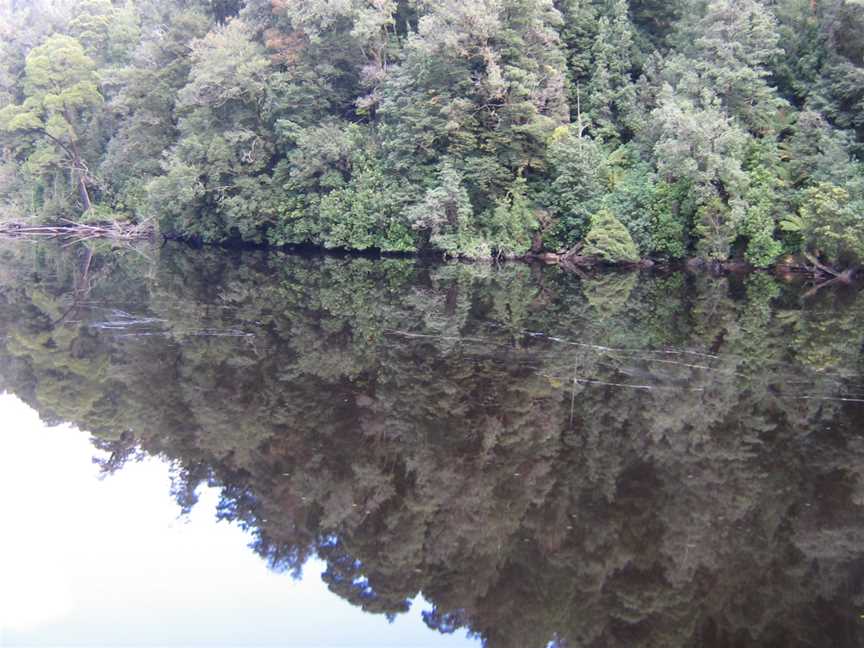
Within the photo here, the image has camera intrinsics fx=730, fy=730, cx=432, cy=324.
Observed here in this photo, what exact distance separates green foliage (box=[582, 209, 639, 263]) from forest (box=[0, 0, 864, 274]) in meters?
0.08

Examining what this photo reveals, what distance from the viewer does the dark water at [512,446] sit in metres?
6.68

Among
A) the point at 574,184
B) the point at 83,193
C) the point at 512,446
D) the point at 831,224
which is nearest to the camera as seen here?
the point at 512,446

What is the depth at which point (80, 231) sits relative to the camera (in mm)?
41406

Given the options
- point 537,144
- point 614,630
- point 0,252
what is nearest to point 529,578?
point 614,630

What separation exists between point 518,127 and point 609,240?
566 cm

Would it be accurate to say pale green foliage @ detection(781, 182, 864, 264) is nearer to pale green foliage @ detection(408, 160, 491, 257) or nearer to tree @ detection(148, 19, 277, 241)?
pale green foliage @ detection(408, 160, 491, 257)

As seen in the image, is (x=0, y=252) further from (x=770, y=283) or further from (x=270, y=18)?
(x=770, y=283)

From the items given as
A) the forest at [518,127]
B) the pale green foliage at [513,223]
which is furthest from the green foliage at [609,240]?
the pale green foliage at [513,223]

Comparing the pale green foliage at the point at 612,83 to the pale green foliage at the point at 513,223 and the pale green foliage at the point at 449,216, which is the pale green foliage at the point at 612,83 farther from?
the pale green foliage at the point at 449,216

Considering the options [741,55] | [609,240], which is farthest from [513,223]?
[741,55]

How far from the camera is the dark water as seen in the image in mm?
6680

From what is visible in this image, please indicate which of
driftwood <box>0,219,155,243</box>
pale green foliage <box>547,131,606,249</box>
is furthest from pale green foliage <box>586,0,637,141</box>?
driftwood <box>0,219,155,243</box>

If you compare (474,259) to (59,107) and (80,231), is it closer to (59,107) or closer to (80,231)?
(80,231)

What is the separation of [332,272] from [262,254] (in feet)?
25.7
